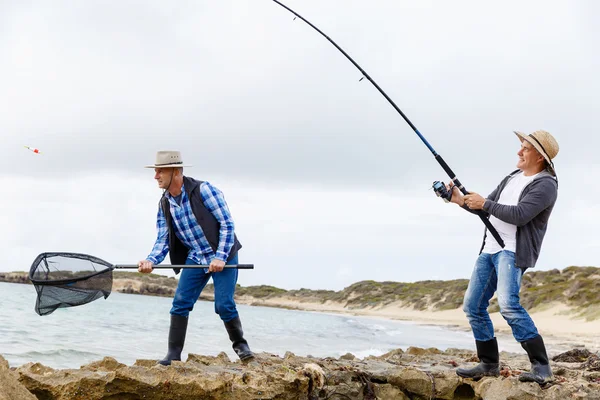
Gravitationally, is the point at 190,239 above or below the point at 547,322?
above

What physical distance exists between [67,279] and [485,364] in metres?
3.88

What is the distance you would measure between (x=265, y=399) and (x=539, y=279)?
39.7 metres

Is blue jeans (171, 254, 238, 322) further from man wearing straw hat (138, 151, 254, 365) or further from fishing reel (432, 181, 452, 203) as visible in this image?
fishing reel (432, 181, 452, 203)

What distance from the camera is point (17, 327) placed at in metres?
17.5

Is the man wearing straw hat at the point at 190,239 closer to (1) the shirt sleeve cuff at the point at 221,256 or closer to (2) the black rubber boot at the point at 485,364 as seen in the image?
(1) the shirt sleeve cuff at the point at 221,256

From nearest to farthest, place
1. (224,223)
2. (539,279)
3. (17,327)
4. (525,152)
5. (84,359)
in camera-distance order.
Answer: (525,152), (224,223), (84,359), (17,327), (539,279)

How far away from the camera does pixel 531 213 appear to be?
5.31m

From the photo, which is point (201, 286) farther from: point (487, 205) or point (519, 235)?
point (519, 235)

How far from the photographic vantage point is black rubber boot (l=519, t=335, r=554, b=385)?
18.3ft

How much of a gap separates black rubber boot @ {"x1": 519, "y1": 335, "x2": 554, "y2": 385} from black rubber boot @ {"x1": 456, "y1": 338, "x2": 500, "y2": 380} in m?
0.41

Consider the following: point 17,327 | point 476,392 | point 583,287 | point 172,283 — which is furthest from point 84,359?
point 172,283

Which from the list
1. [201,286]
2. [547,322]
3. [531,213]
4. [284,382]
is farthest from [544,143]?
[547,322]

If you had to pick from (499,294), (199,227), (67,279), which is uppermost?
(199,227)

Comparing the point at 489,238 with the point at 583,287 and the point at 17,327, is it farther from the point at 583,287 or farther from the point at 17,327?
the point at 583,287
